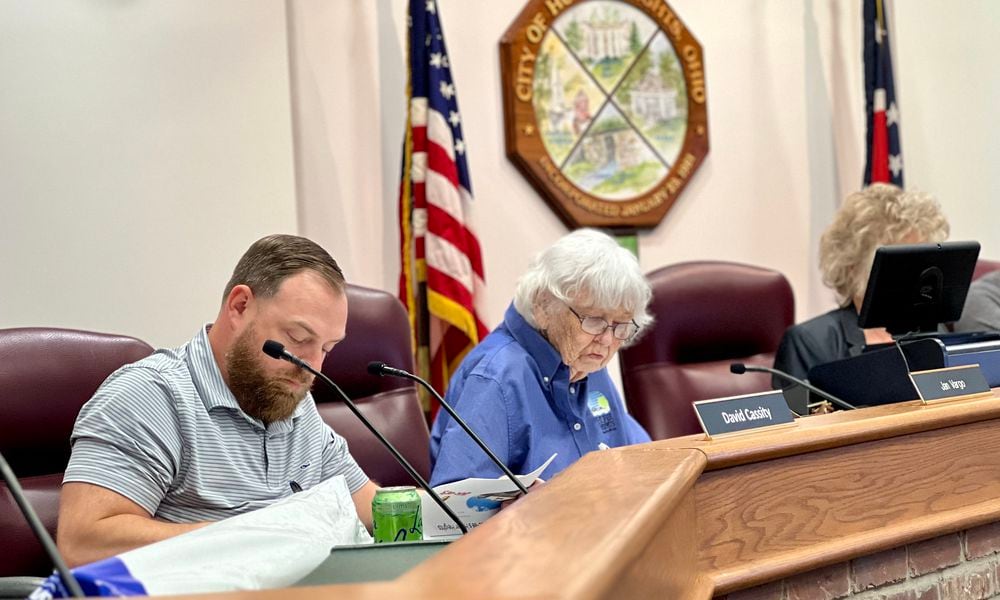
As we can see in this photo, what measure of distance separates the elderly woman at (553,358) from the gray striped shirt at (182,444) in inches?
15.1

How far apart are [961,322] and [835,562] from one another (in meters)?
1.90

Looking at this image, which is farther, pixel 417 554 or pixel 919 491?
pixel 919 491

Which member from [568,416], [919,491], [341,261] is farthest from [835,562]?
[341,261]

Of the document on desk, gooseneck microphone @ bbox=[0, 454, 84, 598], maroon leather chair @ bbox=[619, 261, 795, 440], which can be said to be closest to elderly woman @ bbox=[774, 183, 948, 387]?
maroon leather chair @ bbox=[619, 261, 795, 440]

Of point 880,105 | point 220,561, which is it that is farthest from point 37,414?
point 880,105

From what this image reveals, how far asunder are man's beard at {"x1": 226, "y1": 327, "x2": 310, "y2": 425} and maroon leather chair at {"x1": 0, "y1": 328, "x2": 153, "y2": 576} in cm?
29

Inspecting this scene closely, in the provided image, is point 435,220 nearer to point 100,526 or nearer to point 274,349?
point 274,349

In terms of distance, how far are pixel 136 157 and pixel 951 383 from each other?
2099 mm

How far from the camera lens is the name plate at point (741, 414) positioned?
1.54 metres

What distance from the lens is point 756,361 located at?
3.21m

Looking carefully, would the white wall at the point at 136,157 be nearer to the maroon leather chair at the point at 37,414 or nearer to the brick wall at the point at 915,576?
the maroon leather chair at the point at 37,414

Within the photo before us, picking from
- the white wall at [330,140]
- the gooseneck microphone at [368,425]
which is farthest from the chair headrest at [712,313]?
the gooseneck microphone at [368,425]

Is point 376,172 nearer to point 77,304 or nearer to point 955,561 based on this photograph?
point 77,304

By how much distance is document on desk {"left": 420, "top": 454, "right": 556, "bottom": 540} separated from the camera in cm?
169
